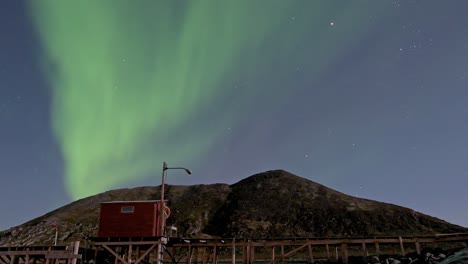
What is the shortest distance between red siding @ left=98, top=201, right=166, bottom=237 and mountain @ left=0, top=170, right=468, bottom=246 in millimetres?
53161

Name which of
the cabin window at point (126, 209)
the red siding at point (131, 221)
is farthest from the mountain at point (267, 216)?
the cabin window at point (126, 209)

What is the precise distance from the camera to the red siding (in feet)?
108

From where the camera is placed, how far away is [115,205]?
3384 centimetres

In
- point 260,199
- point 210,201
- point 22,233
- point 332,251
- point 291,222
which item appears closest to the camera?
point 332,251

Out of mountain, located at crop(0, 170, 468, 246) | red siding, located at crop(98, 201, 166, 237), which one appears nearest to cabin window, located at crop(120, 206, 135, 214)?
red siding, located at crop(98, 201, 166, 237)

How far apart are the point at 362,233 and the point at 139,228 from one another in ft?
195

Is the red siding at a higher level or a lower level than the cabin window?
lower

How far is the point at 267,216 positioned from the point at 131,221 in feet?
203

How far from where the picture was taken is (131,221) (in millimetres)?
33125

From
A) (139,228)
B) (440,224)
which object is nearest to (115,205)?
(139,228)

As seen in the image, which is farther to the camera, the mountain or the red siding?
the mountain

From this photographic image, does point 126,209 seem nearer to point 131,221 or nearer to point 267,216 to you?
point 131,221

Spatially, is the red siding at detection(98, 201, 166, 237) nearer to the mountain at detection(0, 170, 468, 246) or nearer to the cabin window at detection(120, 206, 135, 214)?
the cabin window at detection(120, 206, 135, 214)

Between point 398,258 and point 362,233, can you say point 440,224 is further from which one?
point 398,258
